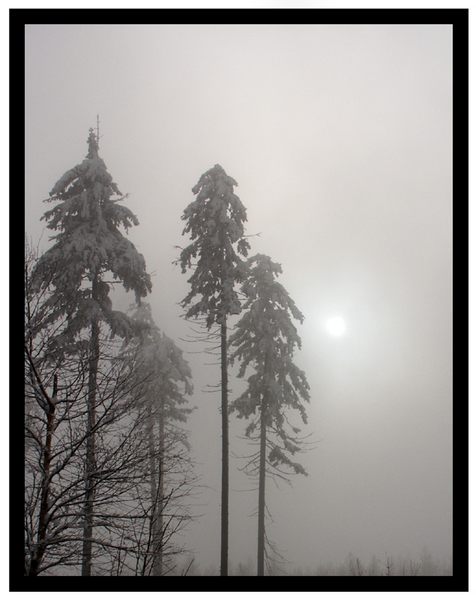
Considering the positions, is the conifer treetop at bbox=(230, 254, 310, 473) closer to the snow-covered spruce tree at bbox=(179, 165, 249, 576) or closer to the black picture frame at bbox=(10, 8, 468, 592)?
the snow-covered spruce tree at bbox=(179, 165, 249, 576)

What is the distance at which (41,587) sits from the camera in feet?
25.6

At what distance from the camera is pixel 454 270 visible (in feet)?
31.8

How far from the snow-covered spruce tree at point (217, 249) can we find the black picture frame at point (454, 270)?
16.9ft

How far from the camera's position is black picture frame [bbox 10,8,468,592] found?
8.15 meters

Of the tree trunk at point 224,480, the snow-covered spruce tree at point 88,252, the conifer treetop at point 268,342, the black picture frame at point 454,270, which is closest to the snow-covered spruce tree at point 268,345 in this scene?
the conifer treetop at point 268,342

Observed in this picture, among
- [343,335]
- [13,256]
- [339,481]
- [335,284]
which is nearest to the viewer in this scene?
[13,256]

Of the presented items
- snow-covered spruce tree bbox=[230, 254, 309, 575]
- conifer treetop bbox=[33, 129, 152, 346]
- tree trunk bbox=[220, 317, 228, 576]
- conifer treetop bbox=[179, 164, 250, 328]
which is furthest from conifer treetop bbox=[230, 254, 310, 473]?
conifer treetop bbox=[33, 129, 152, 346]

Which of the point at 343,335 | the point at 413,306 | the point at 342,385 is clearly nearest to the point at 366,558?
the point at 342,385

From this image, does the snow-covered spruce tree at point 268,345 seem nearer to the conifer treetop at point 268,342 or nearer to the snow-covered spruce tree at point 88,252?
the conifer treetop at point 268,342

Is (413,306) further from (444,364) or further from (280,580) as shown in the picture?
(280,580)

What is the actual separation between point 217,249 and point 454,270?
757 centimetres

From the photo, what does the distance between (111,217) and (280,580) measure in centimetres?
1104

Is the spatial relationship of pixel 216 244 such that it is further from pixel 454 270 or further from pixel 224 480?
pixel 224 480

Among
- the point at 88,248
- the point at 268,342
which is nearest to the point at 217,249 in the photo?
the point at 88,248
